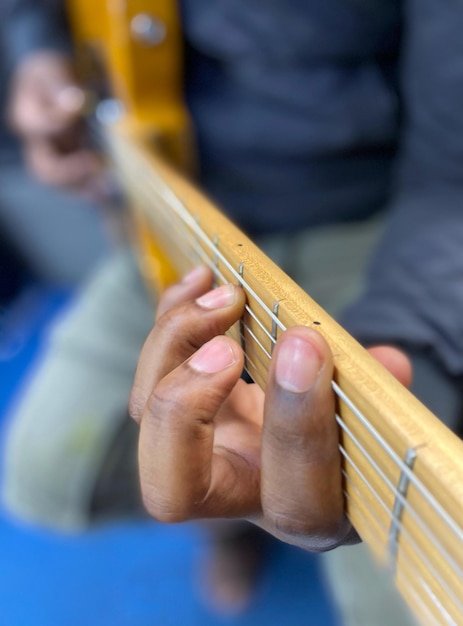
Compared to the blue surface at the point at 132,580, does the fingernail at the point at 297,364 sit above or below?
above

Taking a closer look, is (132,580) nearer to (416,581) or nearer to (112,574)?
(112,574)

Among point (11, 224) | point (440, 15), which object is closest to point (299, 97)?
point (440, 15)

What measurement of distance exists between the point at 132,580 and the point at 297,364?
1.69ft

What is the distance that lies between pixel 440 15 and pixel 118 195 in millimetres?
477

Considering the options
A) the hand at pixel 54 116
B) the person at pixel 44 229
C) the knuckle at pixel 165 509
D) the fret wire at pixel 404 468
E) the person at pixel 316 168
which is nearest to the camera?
the fret wire at pixel 404 468

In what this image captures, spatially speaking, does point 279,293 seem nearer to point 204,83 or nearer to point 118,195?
point 204,83

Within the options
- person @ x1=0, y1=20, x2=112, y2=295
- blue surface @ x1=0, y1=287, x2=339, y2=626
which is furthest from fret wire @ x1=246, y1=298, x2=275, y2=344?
person @ x1=0, y1=20, x2=112, y2=295

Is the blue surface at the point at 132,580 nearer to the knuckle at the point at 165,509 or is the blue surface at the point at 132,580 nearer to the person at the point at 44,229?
the knuckle at the point at 165,509

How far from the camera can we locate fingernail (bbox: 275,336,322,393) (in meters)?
0.20

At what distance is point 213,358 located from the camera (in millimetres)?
239

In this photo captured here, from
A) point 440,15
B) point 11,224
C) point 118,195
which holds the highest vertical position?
point 440,15

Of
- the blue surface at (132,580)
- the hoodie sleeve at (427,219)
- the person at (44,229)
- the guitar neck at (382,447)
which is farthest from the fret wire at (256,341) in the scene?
the person at (44,229)

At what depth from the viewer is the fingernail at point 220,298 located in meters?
0.25

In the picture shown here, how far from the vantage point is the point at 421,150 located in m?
0.49
